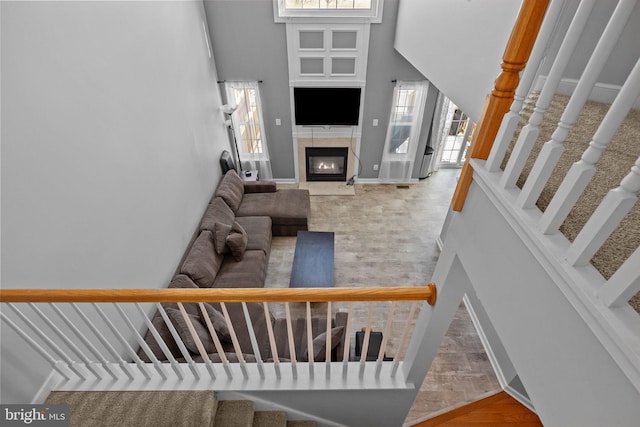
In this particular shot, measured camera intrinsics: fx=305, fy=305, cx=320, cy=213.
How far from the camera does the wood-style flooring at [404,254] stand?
3.21 m

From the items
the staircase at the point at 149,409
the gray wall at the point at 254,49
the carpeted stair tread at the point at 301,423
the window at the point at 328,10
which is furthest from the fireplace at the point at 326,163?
the staircase at the point at 149,409

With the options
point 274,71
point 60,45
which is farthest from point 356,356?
point 274,71

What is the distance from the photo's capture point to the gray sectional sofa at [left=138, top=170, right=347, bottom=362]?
2.77m

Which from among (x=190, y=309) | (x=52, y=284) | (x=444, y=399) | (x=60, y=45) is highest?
(x=60, y=45)

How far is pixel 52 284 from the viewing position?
80.6 inches

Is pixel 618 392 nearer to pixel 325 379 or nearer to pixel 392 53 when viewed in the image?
pixel 325 379

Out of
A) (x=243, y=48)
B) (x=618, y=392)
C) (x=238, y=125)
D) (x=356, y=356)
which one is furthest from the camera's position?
Result: (x=238, y=125)

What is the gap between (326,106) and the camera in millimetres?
5535

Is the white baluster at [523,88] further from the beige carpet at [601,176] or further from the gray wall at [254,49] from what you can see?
the gray wall at [254,49]

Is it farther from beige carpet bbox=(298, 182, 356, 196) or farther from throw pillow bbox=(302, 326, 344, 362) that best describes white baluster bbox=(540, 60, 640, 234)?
beige carpet bbox=(298, 182, 356, 196)

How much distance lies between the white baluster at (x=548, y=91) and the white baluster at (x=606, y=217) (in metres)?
0.25

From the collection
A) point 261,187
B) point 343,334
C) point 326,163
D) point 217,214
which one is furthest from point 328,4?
point 343,334

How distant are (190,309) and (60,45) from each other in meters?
2.40

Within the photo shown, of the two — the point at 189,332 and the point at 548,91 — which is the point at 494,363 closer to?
the point at 189,332
